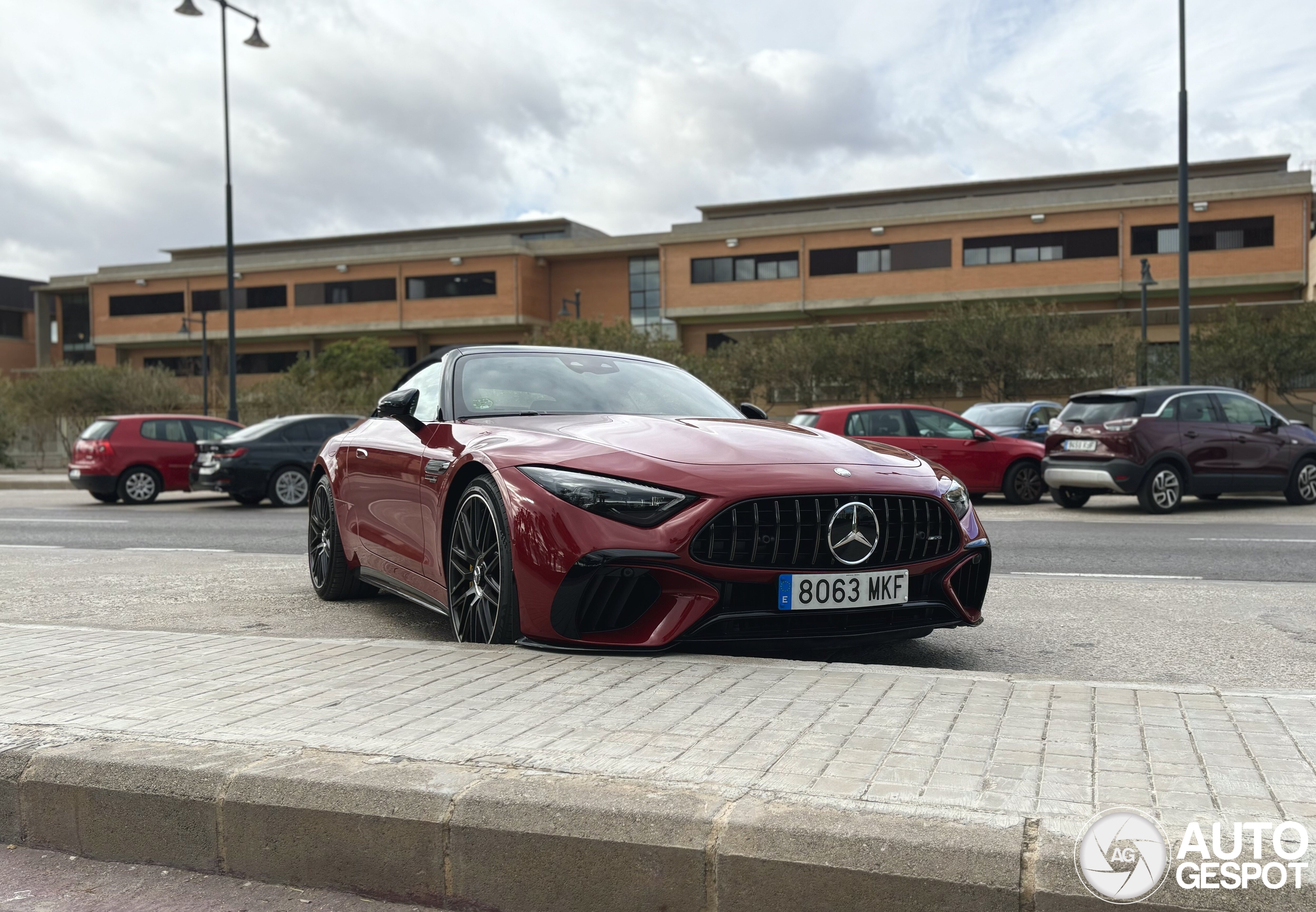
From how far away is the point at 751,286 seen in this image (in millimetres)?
54406

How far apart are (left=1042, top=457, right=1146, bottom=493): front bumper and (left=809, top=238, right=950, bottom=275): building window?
123 feet

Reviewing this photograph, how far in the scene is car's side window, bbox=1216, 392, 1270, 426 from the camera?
1509 centimetres

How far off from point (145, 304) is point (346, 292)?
44.1 ft

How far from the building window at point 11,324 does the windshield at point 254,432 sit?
74120 millimetres

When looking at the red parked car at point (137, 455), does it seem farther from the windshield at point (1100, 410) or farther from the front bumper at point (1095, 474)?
the windshield at point (1100, 410)

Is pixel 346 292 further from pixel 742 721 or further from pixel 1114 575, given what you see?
pixel 742 721

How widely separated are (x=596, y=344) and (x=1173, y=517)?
3053 cm

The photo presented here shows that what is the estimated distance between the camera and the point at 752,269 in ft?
180

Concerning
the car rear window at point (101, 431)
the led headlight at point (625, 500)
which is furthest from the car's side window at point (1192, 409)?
the car rear window at point (101, 431)

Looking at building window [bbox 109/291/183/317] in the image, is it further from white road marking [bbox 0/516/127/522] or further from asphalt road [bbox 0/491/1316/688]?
asphalt road [bbox 0/491/1316/688]

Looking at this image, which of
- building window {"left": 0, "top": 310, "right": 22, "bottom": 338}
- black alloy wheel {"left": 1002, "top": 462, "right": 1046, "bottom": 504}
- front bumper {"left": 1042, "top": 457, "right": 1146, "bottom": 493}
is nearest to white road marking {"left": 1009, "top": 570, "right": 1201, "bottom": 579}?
front bumper {"left": 1042, "top": 457, "right": 1146, "bottom": 493}

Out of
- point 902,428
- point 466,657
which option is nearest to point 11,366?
point 902,428

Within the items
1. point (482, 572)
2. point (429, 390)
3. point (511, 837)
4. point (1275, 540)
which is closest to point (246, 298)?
point (1275, 540)

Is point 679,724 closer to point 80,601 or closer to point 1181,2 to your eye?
point 80,601
